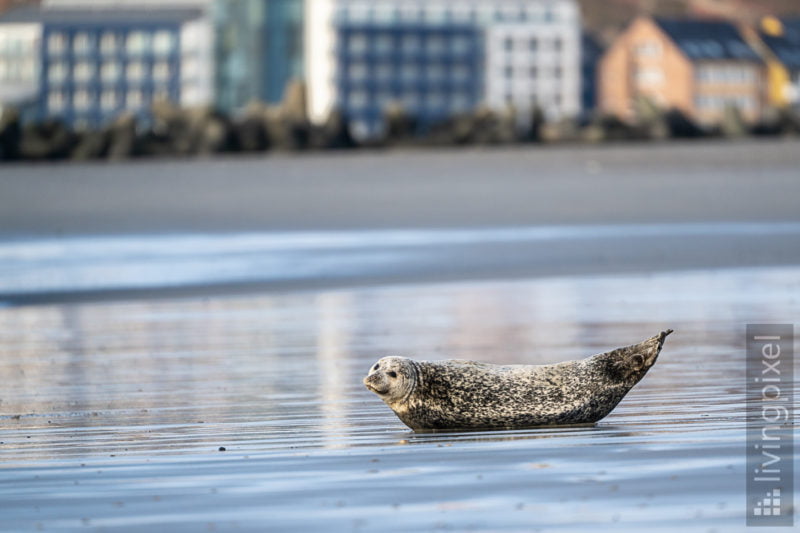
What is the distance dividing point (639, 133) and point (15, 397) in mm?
52063

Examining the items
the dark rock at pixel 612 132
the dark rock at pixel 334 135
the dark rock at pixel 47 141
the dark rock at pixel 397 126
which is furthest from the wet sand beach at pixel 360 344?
the dark rock at pixel 397 126

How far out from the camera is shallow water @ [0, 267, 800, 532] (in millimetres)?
7293

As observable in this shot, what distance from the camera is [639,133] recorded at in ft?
206

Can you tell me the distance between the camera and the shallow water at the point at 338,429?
7.29 meters

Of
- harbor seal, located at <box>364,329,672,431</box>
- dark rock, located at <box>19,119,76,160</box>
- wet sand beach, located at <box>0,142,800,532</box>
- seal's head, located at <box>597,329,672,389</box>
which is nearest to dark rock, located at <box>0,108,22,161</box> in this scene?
dark rock, located at <box>19,119,76,160</box>

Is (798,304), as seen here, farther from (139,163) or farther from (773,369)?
(139,163)

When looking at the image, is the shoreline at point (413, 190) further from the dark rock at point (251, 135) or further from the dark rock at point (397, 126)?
the dark rock at point (251, 135)

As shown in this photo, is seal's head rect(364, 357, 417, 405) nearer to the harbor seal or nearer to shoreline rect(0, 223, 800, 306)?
the harbor seal

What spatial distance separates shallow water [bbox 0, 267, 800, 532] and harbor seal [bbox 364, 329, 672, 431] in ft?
0.46

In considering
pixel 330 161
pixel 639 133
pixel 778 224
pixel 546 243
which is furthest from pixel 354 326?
pixel 639 133

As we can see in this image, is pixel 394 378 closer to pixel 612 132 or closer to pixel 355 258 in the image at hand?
pixel 355 258

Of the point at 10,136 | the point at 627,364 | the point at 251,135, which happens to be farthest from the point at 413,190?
the point at 627,364

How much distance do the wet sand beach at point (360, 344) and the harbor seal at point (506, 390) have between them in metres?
0.20

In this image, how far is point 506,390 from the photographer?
948cm
